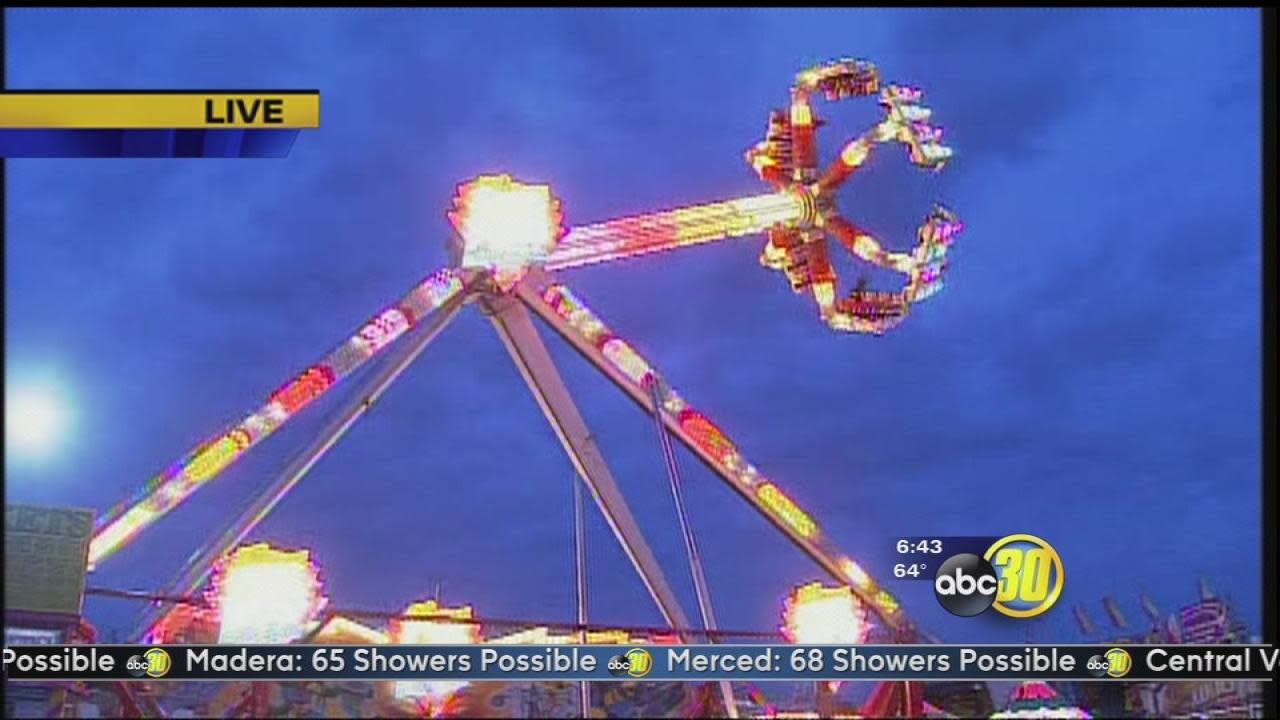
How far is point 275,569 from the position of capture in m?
9.70

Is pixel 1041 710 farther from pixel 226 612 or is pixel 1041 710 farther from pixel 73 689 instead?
pixel 73 689

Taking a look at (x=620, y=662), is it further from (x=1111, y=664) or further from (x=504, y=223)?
(x=504, y=223)

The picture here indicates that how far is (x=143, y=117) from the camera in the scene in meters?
5.03

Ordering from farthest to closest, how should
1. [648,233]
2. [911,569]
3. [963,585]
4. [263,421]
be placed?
[648,233], [263,421], [963,585], [911,569]

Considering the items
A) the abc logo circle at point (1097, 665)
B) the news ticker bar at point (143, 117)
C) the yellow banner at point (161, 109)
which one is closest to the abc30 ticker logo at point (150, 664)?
the news ticker bar at point (143, 117)

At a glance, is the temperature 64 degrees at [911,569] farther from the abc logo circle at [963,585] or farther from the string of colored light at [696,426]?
the string of colored light at [696,426]

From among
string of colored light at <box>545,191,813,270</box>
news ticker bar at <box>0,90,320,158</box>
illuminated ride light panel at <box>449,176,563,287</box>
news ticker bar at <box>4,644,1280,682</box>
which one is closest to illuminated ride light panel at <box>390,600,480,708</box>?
news ticker bar at <box>4,644,1280,682</box>

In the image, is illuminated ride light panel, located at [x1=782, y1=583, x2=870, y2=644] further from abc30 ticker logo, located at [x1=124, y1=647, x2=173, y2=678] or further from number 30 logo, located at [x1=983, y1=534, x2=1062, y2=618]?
abc30 ticker logo, located at [x1=124, y1=647, x2=173, y2=678]

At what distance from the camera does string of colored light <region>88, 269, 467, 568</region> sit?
9.49m

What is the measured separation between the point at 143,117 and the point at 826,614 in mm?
8057

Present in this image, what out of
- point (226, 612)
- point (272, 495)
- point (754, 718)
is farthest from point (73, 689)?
point (754, 718)

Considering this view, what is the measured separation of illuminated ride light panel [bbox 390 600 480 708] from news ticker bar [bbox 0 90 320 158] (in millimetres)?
2518

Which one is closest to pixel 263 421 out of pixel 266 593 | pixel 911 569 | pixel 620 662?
pixel 266 593

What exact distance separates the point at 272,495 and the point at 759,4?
21.6 ft
